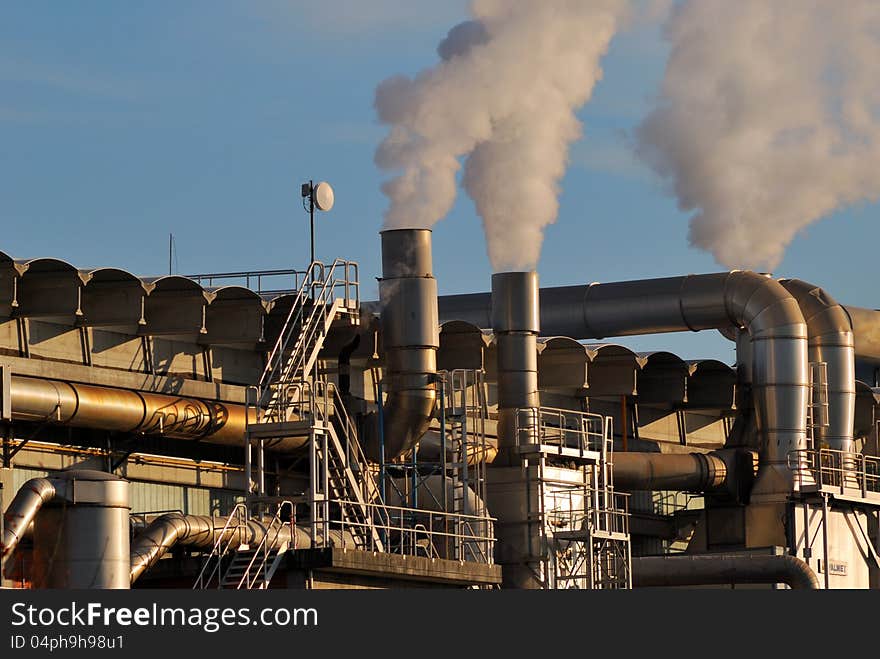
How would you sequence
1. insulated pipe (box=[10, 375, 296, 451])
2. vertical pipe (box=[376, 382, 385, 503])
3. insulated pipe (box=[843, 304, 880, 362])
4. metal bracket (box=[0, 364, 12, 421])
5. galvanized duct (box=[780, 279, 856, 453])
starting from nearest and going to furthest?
1. metal bracket (box=[0, 364, 12, 421])
2. insulated pipe (box=[10, 375, 296, 451])
3. vertical pipe (box=[376, 382, 385, 503])
4. galvanized duct (box=[780, 279, 856, 453])
5. insulated pipe (box=[843, 304, 880, 362])

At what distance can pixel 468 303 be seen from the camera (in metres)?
59.8

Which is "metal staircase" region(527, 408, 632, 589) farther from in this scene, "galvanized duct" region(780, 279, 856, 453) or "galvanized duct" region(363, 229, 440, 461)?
"galvanized duct" region(780, 279, 856, 453)

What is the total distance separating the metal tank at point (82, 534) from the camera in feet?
110

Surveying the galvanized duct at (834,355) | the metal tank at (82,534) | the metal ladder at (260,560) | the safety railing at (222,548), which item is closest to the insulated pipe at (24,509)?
the metal tank at (82,534)

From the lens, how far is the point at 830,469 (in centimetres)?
5291

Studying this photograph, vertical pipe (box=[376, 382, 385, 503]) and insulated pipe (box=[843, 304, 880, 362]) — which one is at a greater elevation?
insulated pipe (box=[843, 304, 880, 362])

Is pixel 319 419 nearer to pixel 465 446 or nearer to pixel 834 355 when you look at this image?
pixel 465 446

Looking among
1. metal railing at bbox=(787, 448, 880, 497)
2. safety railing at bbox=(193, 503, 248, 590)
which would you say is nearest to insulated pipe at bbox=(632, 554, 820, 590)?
metal railing at bbox=(787, 448, 880, 497)

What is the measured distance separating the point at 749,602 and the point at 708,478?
24.6 meters

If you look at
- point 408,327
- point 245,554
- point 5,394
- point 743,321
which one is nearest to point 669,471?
point 743,321

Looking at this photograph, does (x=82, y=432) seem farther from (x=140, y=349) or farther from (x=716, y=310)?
(x=716, y=310)

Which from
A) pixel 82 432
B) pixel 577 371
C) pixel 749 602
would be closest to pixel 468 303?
pixel 577 371

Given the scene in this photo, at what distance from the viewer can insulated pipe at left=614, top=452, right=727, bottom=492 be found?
2063 inches

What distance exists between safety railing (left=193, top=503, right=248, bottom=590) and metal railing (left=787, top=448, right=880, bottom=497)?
708 inches
